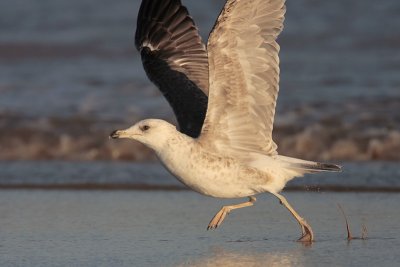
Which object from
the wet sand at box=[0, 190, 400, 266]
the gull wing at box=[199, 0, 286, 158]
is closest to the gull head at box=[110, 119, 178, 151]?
the gull wing at box=[199, 0, 286, 158]

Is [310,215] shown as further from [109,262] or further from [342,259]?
[109,262]

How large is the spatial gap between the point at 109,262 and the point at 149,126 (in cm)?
110

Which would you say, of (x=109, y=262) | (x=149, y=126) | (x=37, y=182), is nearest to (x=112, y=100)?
(x=37, y=182)

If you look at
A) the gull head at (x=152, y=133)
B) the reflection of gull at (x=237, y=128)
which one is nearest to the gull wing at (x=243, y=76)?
the reflection of gull at (x=237, y=128)

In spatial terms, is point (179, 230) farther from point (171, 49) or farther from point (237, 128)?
point (171, 49)

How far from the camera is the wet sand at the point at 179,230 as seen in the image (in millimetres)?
5902

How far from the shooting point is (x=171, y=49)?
8281 millimetres

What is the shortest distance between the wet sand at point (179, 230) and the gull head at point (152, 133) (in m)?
0.62

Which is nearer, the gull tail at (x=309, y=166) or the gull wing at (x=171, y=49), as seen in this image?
the gull tail at (x=309, y=166)

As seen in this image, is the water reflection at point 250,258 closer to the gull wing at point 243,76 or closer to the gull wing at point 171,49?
the gull wing at point 243,76

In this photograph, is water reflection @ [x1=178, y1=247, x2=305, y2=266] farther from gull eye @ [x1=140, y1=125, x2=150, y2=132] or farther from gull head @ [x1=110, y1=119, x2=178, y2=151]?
gull eye @ [x1=140, y1=125, x2=150, y2=132]

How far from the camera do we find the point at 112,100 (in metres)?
12.5

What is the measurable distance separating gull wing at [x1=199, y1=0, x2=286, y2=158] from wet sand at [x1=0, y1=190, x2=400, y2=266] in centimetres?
63

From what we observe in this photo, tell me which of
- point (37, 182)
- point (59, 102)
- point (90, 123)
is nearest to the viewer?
point (37, 182)
